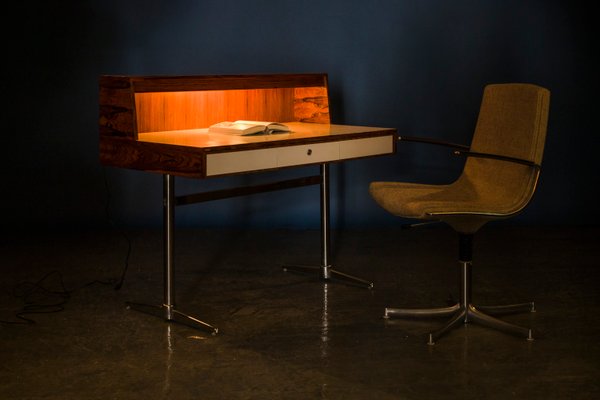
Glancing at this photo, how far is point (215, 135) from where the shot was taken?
13.3 feet

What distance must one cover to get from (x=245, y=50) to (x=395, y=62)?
1.00 m

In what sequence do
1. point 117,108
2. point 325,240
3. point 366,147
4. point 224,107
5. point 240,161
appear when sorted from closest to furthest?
point 240,161 → point 117,108 → point 366,147 → point 224,107 → point 325,240

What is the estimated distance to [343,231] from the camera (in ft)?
20.0

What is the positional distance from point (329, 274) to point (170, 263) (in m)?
1.07

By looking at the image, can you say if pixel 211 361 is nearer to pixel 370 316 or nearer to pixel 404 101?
pixel 370 316

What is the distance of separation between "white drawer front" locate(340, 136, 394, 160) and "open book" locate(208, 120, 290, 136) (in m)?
0.28

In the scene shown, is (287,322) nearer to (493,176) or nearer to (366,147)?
(366,147)

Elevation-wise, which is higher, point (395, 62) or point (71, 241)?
point (395, 62)

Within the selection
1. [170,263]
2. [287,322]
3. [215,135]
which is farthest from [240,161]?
[287,322]

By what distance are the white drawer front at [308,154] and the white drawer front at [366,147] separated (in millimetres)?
58

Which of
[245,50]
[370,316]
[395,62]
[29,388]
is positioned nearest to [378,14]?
[395,62]

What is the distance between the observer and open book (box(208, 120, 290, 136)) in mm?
4035

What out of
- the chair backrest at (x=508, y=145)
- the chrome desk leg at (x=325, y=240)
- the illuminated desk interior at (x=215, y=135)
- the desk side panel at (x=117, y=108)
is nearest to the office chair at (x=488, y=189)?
the chair backrest at (x=508, y=145)

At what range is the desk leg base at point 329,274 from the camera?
4609 millimetres
